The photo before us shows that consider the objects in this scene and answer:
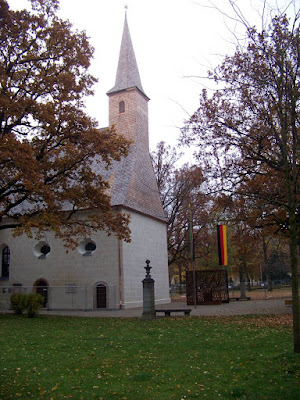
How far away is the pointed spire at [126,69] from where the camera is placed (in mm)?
32969

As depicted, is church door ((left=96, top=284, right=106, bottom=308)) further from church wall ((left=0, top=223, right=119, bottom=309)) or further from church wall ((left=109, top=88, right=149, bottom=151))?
church wall ((left=109, top=88, right=149, bottom=151))

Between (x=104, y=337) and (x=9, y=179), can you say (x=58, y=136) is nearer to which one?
(x=9, y=179)

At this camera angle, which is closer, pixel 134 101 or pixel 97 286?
pixel 97 286

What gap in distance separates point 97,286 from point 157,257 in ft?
22.9

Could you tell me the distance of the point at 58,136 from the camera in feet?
64.2

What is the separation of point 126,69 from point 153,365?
2990 centimetres

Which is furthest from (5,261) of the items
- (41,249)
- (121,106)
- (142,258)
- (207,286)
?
(207,286)

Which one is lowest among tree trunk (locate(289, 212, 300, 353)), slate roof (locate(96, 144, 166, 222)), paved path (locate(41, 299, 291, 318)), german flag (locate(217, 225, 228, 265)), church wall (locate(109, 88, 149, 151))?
paved path (locate(41, 299, 291, 318))

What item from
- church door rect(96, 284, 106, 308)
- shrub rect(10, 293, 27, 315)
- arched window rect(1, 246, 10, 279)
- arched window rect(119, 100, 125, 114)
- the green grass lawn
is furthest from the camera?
arched window rect(119, 100, 125, 114)

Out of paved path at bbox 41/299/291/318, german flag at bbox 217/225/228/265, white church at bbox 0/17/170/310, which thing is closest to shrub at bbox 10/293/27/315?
paved path at bbox 41/299/291/318

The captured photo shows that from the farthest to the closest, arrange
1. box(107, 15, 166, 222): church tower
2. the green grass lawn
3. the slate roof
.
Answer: box(107, 15, 166, 222): church tower, the slate roof, the green grass lawn

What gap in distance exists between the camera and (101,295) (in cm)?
2569

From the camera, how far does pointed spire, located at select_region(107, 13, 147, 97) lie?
108ft

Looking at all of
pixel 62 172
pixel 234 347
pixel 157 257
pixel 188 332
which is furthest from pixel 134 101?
pixel 234 347
